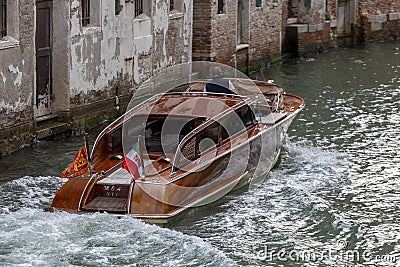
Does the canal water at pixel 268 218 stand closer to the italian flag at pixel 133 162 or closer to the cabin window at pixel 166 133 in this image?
the italian flag at pixel 133 162

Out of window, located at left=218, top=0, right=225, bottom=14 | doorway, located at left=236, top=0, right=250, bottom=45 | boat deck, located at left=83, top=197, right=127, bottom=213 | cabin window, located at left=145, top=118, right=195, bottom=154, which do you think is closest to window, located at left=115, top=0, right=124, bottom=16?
window, located at left=218, top=0, right=225, bottom=14

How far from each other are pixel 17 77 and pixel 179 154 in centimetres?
352

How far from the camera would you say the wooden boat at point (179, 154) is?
1058 cm

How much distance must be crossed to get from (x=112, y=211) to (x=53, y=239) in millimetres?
933

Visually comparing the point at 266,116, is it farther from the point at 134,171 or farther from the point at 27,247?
the point at 27,247

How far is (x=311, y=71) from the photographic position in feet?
69.5

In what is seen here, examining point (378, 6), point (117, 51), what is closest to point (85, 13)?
point (117, 51)

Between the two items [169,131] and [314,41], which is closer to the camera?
[169,131]

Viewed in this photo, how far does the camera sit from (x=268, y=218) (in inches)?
434

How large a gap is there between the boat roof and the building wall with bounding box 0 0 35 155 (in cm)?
206

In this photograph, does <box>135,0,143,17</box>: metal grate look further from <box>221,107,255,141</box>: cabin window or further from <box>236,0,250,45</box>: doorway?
<box>221,107,255,141</box>: cabin window

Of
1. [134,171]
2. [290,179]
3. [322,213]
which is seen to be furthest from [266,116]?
[134,171]

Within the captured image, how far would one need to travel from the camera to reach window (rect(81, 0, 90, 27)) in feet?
49.9

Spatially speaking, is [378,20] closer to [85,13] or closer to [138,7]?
[138,7]
